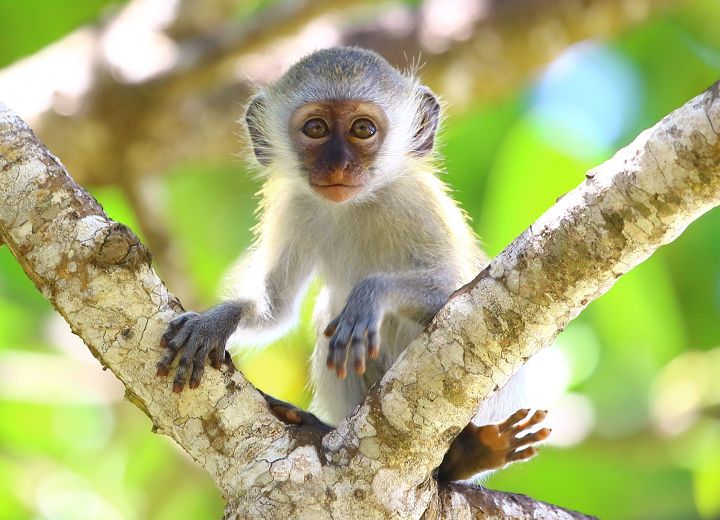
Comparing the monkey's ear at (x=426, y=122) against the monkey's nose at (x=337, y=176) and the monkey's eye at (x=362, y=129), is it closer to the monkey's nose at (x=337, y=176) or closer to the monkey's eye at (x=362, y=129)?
the monkey's eye at (x=362, y=129)

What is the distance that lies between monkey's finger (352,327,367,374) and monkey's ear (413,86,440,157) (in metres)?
2.06

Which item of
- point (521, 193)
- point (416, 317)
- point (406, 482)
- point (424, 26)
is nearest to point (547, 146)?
point (521, 193)

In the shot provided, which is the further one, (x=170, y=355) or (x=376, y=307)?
(x=376, y=307)

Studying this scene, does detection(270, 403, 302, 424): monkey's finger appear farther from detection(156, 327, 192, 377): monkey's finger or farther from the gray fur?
the gray fur

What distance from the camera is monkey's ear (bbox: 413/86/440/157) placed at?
6.76 meters

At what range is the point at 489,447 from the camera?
4969 millimetres

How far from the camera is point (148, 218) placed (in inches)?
346

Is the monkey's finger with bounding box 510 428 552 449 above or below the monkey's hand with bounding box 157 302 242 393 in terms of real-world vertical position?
above

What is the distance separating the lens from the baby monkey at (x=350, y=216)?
593 cm

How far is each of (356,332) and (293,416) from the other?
60 centimetres

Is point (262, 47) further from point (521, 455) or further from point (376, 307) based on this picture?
point (521, 455)

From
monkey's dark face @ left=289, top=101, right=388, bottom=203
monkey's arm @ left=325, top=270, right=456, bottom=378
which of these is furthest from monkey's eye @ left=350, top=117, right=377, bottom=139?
monkey's arm @ left=325, top=270, right=456, bottom=378

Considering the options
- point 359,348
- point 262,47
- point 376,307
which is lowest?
point 359,348

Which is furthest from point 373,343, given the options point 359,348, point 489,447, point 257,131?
point 257,131
